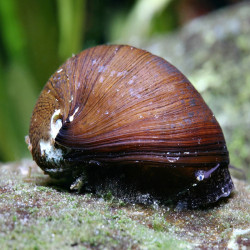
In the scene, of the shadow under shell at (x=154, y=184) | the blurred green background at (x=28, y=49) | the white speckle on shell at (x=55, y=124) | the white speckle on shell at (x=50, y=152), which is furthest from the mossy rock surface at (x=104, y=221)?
the blurred green background at (x=28, y=49)

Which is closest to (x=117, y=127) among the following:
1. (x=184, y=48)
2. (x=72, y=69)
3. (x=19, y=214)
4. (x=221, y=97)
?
(x=72, y=69)

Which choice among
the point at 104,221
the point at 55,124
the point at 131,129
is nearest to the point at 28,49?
the point at 55,124

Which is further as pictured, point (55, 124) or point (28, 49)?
point (28, 49)

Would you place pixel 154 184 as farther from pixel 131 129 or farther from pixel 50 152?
pixel 50 152

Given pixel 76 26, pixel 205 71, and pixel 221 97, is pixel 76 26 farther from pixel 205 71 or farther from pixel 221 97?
pixel 221 97

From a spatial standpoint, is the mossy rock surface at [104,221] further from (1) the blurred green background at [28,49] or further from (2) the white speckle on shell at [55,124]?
(1) the blurred green background at [28,49]

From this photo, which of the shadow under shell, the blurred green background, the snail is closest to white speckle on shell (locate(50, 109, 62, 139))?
the snail
